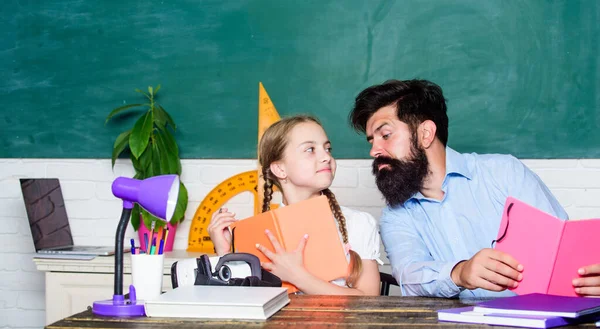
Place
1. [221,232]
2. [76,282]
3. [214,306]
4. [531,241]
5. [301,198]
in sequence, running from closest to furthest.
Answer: [214,306], [531,241], [221,232], [301,198], [76,282]

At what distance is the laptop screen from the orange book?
4.20ft

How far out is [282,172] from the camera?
2.20m

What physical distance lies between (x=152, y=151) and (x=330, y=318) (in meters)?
1.73

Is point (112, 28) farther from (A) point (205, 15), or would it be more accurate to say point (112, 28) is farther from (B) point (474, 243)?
(B) point (474, 243)

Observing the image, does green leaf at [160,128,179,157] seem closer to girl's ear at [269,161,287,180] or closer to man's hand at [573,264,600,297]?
girl's ear at [269,161,287,180]

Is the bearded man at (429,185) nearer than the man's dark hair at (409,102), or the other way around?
the bearded man at (429,185)

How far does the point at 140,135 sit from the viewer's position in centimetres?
275

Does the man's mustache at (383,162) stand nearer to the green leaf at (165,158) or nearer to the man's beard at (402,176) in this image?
the man's beard at (402,176)

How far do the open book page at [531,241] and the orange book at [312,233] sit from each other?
0.51m

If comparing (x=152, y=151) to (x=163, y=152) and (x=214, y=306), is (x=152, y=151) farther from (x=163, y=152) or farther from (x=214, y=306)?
(x=214, y=306)

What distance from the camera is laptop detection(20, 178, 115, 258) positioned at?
2744 millimetres

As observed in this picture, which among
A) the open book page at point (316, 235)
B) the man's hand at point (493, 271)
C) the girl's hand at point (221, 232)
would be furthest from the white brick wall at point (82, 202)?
the man's hand at point (493, 271)

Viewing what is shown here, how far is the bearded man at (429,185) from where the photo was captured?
2080 millimetres

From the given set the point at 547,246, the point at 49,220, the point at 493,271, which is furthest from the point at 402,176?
the point at 49,220
